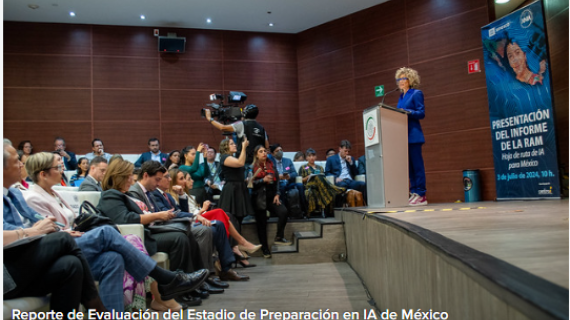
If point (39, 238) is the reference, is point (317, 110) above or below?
above

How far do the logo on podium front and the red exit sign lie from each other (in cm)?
359

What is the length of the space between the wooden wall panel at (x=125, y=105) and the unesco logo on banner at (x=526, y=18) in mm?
5731

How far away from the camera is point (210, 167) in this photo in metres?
5.65

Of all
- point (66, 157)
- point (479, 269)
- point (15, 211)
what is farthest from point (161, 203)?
point (66, 157)

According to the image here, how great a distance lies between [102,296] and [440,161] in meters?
5.94

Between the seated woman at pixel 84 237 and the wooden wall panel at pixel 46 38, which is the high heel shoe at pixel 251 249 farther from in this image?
the wooden wall panel at pixel 46 38

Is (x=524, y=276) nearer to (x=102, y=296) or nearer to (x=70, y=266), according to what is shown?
(x=70, y=266)

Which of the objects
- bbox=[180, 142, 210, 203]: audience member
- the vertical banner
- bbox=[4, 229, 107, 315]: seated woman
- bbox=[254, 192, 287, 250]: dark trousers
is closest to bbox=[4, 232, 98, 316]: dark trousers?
bbox=[4, 229, 107, 315]: seated woman

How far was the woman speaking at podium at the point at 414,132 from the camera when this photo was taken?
153 inches

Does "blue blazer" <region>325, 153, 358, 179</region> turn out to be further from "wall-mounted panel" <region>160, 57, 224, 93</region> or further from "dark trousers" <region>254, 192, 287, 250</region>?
"wall-mounted panel" <region>160, 57, 224, 93</region>

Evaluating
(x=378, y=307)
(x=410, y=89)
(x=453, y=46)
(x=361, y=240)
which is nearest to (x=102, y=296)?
(x=378, y=307)

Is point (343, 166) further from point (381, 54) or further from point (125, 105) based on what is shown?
point (125, 105)

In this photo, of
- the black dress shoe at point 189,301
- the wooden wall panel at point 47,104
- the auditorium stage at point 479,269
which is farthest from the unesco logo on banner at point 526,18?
the wooden wall panel at point 47,104

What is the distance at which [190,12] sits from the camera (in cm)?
770
